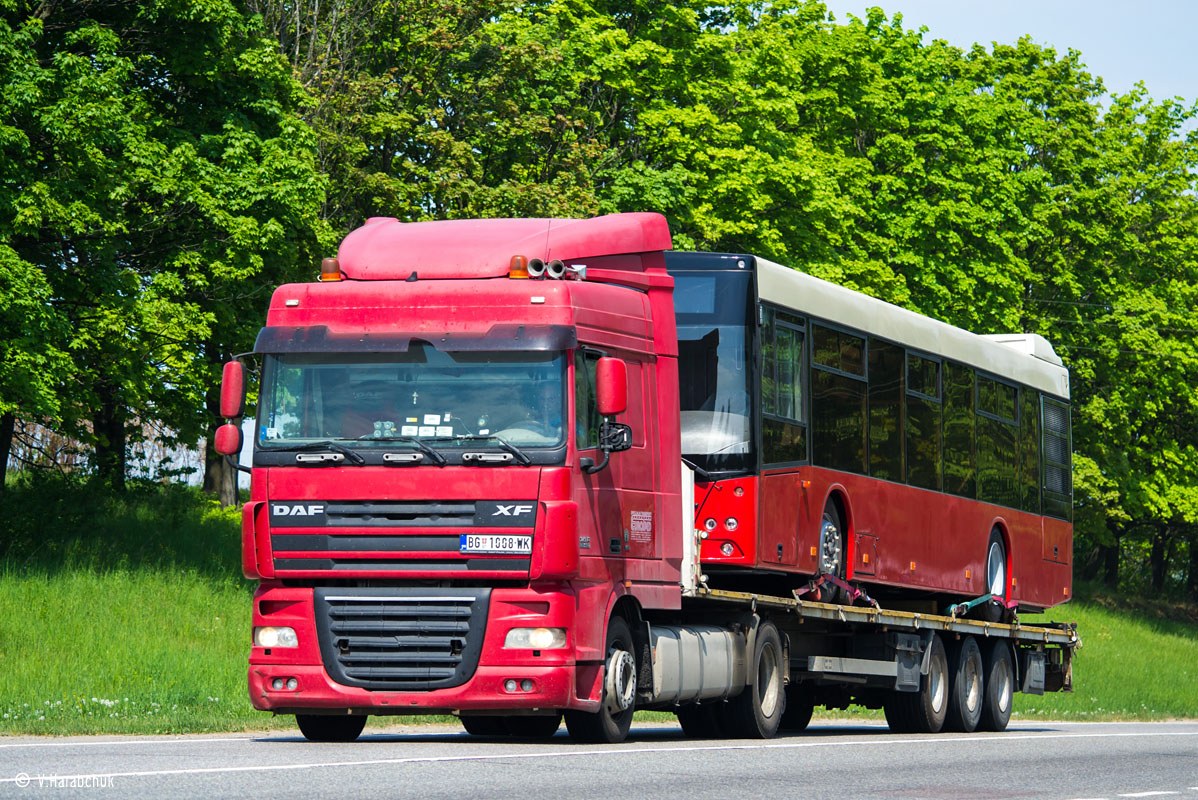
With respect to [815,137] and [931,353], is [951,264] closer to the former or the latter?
[815,137]

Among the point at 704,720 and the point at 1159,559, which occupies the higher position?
the point at 1159,559

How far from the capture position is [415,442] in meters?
12.9

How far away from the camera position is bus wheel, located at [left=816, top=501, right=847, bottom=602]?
1727cm

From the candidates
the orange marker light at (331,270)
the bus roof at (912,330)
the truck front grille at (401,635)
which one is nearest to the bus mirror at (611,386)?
the truck front grille at (401,635)

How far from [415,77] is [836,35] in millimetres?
12117

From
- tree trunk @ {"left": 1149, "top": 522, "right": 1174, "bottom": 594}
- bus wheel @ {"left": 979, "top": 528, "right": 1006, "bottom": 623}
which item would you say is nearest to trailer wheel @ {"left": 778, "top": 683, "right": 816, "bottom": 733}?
bus wheel @ {"left": 979, "top": 528, "right": 1006, "bottom": 623}

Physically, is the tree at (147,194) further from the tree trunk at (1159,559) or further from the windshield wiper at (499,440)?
the tree trunk at (1159,559)

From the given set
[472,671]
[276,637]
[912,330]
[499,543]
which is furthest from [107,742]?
[912,330]

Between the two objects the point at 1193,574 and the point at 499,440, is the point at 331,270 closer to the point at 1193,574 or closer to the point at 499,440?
the point at 499,440

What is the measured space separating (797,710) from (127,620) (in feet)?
28.5

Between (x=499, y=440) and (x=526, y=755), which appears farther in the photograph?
(x=499, y=440)

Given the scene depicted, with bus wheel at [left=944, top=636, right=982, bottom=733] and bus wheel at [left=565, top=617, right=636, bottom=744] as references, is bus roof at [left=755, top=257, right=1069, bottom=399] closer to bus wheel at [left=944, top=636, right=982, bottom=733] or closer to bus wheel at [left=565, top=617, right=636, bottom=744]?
bus wheel at [left=944, top=636, right=982, bottom=733]

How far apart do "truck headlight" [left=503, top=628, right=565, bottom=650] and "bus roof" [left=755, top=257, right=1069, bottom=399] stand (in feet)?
15.1

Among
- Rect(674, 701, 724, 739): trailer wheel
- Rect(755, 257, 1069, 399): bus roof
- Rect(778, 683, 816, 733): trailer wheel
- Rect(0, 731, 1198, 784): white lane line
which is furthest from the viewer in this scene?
Rect(778, 683, 816, 733): trailer wheel
